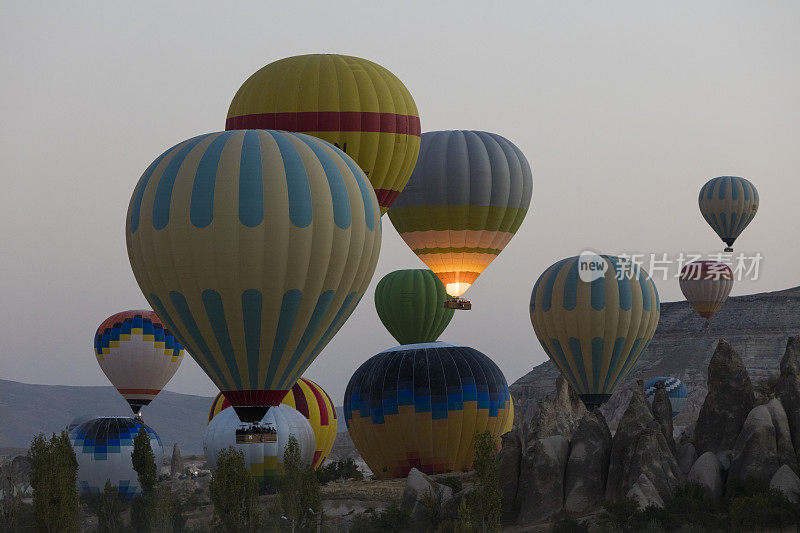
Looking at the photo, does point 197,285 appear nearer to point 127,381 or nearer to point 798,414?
point 798,414

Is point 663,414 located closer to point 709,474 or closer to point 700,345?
point 709,474

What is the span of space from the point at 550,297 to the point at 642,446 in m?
17.0

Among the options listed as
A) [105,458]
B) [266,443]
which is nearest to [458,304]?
[266,443]

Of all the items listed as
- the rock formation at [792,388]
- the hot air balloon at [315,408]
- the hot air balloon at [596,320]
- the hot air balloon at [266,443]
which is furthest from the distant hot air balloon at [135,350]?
the rock formation at [792,388]

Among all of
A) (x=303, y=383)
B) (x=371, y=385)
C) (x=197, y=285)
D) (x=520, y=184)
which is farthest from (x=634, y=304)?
(x=197, y=285)

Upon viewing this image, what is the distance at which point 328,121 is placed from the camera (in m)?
46.1

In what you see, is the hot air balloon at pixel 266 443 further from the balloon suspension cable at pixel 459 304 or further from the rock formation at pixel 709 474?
the rock formation at pixel 709 474

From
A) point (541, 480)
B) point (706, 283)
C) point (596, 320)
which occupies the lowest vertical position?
point (541, 480)

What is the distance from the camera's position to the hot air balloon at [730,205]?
104438 mm

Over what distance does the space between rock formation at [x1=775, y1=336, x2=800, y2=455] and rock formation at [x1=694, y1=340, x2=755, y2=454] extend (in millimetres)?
1092

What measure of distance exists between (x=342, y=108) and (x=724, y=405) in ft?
58.7

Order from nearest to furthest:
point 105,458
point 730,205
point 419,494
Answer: point 419,494 → point 105,458 → point 730,205

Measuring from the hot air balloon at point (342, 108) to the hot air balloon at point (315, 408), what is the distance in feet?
53.4

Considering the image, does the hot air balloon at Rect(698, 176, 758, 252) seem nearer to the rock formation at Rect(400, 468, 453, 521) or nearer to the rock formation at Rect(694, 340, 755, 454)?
the rock formation at Rect(694, 340, 755, 454)
